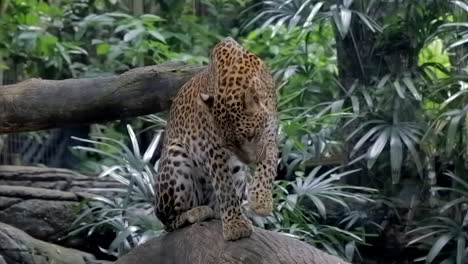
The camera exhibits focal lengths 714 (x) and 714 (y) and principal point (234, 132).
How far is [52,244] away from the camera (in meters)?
7.37

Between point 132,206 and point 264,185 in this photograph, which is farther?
point 132,206

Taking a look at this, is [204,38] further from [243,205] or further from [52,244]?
[243,205]

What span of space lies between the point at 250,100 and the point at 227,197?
2.09 ft

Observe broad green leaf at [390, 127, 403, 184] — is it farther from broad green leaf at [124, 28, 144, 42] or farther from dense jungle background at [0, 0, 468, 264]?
broad green leaf at [124, 28, 144, 42]

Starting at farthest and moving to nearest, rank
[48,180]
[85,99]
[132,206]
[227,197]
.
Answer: [48,180] → [132,206] → [85,99] → [227,197]

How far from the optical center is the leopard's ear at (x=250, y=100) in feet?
13.1

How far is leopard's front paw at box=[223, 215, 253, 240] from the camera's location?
13.8 feet

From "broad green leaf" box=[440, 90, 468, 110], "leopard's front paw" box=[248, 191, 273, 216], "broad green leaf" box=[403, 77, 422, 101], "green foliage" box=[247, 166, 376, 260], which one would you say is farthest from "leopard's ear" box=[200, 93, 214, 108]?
"broad green leaf" box=[403, 77, 422, 101]

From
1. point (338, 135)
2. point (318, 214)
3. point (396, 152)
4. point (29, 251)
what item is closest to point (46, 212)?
point (29, 251)

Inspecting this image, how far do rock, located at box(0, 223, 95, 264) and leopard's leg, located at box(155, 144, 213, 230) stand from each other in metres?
2.69

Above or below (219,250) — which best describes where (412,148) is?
below

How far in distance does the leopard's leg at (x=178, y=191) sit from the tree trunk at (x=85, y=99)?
82 cm

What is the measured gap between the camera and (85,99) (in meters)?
5.23

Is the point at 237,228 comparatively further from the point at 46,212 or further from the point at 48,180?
the point at 48,180
